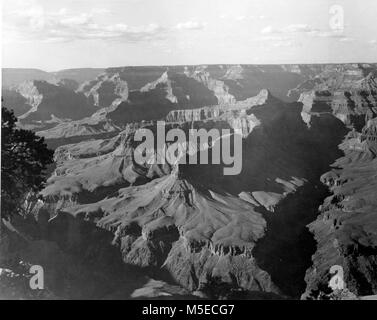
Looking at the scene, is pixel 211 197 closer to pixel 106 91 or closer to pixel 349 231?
pixel 349 231

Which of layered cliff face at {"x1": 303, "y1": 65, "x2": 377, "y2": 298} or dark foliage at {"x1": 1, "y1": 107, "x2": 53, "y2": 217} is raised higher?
dark foliage at {"x1": 1, "y1": 107, "x2": 53, "y2": 217}

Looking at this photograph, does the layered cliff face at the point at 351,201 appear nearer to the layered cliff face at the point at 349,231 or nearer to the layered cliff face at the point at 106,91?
the layered cliff face at the point at 349,231

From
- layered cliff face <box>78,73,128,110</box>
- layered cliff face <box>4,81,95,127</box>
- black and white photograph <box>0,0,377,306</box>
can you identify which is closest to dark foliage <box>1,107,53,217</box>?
black and white photograph <box>0,0,377,306</box>

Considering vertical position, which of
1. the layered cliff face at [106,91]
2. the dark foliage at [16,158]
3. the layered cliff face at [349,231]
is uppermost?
the layered cliff face at [106,91]

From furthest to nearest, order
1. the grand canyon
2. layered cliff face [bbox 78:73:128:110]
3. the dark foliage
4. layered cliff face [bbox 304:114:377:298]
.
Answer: layered cliff face [bbox 78:73:128:110] → layered cliff face [bbox 304:114:377:298] → the grand canyon → the dark foliage

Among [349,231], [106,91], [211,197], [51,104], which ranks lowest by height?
[349,231]

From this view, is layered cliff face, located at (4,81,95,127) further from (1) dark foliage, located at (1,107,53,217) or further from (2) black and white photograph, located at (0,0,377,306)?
(1) dark foliage, located at (1,107,53,217)

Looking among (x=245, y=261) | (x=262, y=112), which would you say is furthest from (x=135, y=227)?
(x=262, y=112)

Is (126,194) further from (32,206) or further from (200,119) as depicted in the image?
(200,119)

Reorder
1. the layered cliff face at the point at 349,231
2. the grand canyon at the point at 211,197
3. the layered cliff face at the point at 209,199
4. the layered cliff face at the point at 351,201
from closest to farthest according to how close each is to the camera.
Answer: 1. the grand canyon at the point at 211,197
2. the layered cliff face at the point at 349,231
3. the layered cliff face at the point at 351,201
4. the layered cliff face at the point at 209,199

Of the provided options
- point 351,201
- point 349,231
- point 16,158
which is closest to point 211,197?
point 349,231

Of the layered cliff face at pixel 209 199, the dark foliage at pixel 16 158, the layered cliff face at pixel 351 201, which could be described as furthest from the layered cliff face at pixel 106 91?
the dark foliage at pixel 16 158
